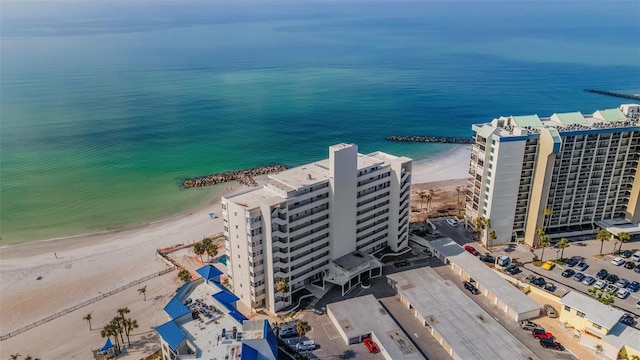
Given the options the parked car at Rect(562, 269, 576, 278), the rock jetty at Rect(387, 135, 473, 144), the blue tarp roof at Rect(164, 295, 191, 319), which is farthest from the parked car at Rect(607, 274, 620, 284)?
the rock jetty at Rect(387, 135, 473, 144)

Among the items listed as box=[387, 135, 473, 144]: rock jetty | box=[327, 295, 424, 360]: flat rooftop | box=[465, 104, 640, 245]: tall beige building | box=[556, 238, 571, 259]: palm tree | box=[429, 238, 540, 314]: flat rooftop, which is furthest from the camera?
box=[387, 135, 473, 144]: rock jetty

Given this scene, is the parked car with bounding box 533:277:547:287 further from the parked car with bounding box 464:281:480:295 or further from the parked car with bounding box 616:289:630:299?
the parked car with bounding box 616:289:630:299

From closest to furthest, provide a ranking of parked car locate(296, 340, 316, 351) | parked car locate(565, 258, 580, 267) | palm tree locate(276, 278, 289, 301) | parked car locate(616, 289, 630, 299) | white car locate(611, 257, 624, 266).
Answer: parked car locate(296, 340, 316, 351), palm tree locate(276, 278, 289, 301), parked car locate(616, 289, 630, 299), white car locate(611, 257, 624, 266), parked car locate(565, 258, 580, 267)

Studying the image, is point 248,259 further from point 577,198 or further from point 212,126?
point 212,126

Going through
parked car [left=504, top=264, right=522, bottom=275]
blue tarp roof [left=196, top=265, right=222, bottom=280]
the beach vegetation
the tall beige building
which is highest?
the tall beige building

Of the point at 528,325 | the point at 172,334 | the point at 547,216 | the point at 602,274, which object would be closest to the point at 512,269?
the point at 602,274

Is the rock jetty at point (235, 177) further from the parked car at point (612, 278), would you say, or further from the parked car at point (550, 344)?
the parked car at point (612, 278)

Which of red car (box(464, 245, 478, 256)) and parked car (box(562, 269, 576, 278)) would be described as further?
red car (box(464, 245, 478, 256))
